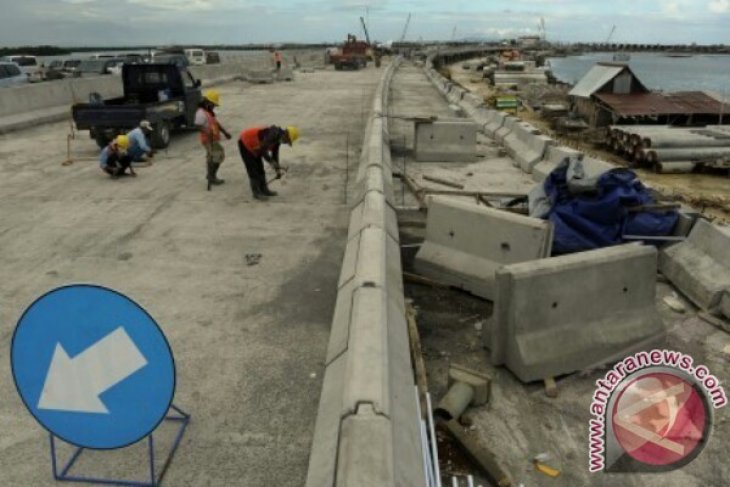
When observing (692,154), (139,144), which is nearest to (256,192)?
(139,144)

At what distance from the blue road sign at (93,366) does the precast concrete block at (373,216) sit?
14.1ft

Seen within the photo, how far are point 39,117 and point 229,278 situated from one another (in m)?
16.0

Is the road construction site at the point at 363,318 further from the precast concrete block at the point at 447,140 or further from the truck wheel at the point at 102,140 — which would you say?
the truck wheel at the point at 102,140

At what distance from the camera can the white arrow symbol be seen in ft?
11.3

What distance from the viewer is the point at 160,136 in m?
15.6

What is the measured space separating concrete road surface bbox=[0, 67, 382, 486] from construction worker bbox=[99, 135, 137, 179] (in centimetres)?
28

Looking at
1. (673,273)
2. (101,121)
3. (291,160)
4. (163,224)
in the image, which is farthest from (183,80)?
(673,273)

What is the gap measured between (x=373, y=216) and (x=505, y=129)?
1077 cm

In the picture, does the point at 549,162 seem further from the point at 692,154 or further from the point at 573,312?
the point at 692,154

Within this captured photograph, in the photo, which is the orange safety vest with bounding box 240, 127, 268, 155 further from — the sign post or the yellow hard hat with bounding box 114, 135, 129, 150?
the sign post

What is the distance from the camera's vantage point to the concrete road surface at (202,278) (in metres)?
4.51

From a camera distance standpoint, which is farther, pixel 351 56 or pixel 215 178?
pixel 351 56

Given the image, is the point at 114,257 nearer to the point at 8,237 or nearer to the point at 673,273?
the point at 8,237

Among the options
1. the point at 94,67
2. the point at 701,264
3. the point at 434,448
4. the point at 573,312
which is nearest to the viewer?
the point at 434,448
